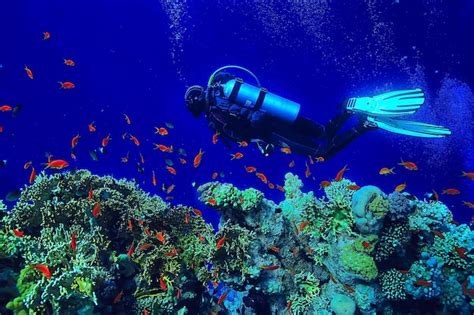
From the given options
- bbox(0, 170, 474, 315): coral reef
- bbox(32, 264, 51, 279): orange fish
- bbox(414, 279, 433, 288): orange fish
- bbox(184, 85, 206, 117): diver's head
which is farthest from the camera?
bbox(184, 85, 206, 117): diver's head

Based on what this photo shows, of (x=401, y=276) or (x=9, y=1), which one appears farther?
(x=9, y=1)

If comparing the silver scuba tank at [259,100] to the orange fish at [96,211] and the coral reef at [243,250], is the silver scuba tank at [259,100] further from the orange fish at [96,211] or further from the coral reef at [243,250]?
the orange fish at [96,211]

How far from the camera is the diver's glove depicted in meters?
8.48

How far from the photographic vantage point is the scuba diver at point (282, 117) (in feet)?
26.6

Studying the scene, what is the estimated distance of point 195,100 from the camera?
803 cm

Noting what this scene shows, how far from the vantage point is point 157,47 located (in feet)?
91.5

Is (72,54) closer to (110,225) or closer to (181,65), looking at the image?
(181,65)

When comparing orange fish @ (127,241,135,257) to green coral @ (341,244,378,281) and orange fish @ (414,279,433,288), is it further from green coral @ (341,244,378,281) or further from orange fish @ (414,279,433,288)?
orange fish @ (414,279,433,288)

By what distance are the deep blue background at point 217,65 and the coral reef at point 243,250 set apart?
53.9ft

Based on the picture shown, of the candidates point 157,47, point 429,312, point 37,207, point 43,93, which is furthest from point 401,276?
point 157,47

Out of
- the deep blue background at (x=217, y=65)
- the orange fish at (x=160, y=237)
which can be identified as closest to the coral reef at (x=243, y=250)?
the orange fish at (x=160, y=237)

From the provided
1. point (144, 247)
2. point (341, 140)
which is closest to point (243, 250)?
point (144, 247)

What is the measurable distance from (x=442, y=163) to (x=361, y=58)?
31.6 feet

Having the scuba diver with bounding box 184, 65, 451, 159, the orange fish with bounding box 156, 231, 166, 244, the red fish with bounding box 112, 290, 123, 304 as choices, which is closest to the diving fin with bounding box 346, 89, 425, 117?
the scuba diver with bounding box 184, 65, 451, 159
